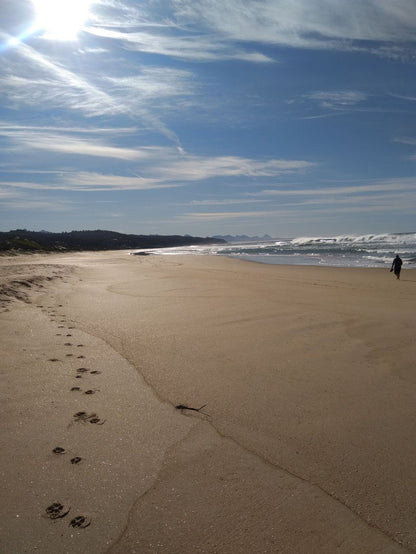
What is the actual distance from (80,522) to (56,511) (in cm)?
17

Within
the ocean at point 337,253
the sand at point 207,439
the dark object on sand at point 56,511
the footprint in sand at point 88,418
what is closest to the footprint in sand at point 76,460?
the sand at point 207,439

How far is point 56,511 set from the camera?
7.14 feet

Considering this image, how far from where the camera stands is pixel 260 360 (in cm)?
473

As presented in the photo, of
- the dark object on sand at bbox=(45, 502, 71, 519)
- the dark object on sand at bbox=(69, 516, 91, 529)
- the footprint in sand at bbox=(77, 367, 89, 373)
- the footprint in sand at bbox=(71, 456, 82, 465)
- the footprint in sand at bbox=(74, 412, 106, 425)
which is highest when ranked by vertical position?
the footprint in sand at bbox=(77, 367, 89, 373)

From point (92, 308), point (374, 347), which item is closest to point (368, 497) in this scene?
point (374, 347)

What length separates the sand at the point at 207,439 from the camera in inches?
82.7

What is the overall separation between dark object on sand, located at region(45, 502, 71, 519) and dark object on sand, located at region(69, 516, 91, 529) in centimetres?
7

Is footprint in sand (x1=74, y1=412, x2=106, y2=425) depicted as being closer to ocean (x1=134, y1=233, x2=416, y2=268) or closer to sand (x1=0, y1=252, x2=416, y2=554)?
sand (x1=0, y1=252, x2=416, y2=554)

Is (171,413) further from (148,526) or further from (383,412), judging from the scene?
(383,412)

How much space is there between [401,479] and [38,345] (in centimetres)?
414

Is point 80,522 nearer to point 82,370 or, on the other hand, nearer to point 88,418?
point 88,418

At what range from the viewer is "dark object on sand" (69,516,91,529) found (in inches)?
82.1

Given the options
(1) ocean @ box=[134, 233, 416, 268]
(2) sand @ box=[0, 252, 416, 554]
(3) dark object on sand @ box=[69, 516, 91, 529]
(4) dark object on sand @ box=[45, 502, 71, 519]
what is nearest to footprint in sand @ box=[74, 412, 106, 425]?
(2) sand @ box=[0, 252, 416, 554]

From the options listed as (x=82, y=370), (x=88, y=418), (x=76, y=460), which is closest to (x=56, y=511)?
(x=76, y=460)
